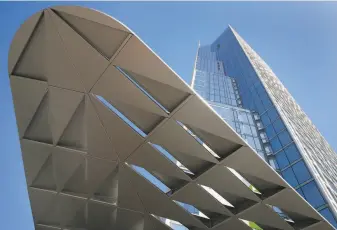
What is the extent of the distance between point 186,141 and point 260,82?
130 feet

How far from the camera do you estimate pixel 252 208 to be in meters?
13.9

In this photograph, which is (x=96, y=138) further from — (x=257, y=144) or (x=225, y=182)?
(x=257, y=144)

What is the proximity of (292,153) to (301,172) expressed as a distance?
10.2 ft

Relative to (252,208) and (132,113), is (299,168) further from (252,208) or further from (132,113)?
(132,113)

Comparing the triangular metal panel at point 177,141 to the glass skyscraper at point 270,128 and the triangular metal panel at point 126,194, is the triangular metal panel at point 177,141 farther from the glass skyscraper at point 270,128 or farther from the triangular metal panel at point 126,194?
the glass skyscraper at point 270,128

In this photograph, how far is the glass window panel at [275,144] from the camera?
33.5 metres

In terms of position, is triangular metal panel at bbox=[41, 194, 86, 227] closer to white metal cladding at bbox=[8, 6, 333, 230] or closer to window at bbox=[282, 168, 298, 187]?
white metal cladding at bbox=[8, 6, 333, 230]

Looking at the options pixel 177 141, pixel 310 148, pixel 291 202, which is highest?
pixel 310 148

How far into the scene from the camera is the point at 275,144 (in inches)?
1351

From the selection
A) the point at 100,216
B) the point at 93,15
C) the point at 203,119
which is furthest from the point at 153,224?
the point at 93,15

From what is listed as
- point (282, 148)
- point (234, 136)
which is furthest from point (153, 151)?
point (282, 148)

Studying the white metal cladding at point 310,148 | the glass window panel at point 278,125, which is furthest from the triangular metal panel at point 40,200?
the glass window panel at point 278,125

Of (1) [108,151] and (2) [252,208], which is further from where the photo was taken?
(2) [252,208]

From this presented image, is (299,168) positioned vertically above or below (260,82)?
below
